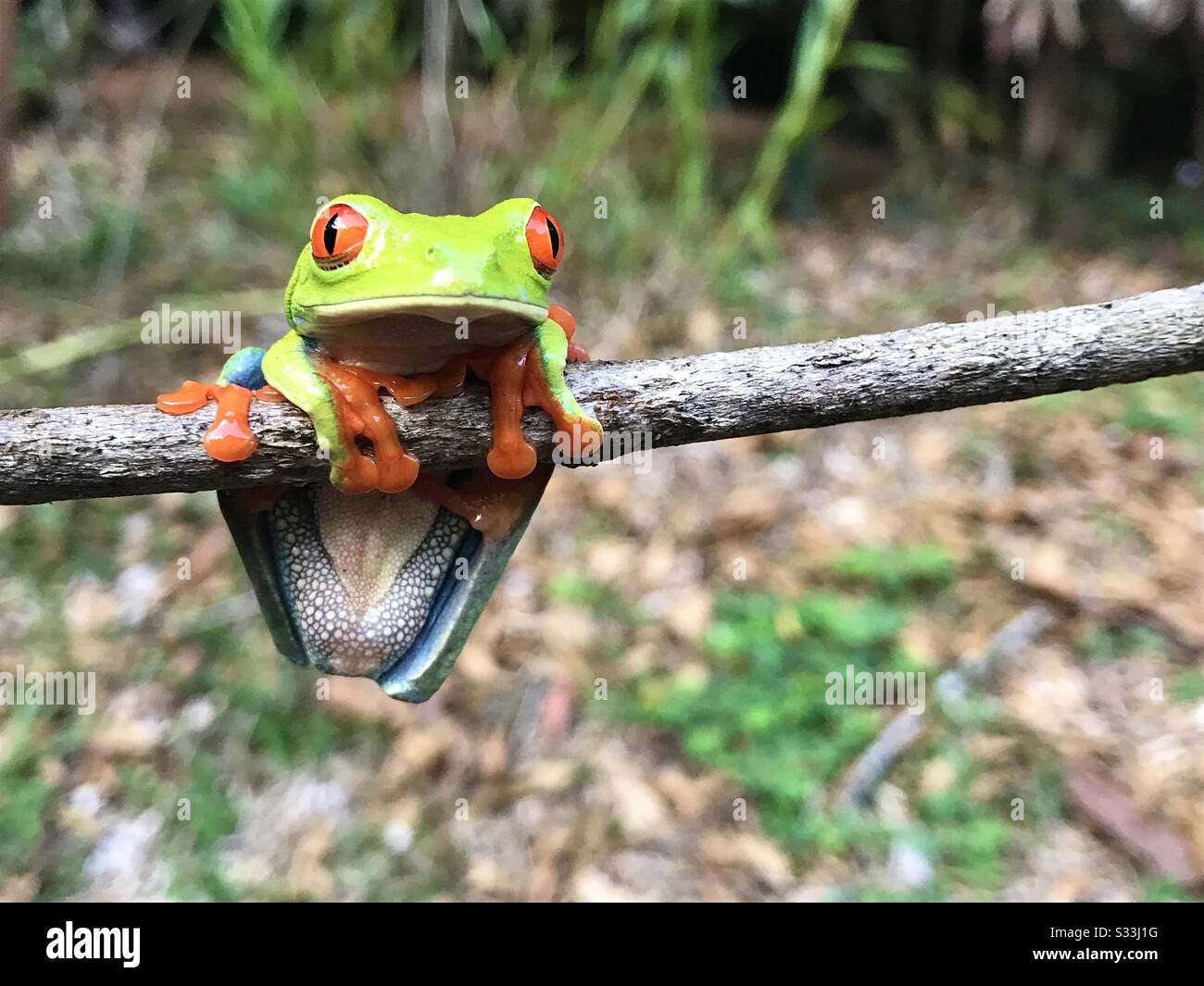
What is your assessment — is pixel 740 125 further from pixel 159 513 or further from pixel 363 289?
pixel 363 289

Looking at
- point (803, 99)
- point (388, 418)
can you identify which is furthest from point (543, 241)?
point (803, 99)

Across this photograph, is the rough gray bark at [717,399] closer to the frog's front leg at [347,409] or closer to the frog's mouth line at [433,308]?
the frog's front leg at [347,409]

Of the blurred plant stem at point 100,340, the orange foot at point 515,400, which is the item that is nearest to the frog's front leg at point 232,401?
the orange foot at point 515,400

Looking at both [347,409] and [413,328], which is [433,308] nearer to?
[413,328]

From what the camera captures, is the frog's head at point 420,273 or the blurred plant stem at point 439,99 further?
the blurred plant stem at point 439,99

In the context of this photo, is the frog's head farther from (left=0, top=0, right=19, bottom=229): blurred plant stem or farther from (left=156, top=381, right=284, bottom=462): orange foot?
(left=0, top=0, right=19, bottom=229): blurred plant stem

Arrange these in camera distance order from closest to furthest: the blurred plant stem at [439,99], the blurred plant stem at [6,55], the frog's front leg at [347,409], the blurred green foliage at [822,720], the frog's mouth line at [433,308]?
the frog's mouth line at [433,308], the frog's front leg at [347,409], the blurred plant stem at [6,55], the blurred green foliage at [822,720], the blurred plant stem at [439,99]

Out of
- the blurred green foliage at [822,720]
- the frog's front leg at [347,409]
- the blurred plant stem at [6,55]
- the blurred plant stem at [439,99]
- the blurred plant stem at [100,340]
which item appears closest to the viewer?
the frog's front leg at [347,409]

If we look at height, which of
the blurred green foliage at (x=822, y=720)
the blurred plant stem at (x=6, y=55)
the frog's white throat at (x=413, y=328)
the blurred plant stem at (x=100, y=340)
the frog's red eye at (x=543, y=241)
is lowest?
the blurred green foliage at (x=822, y=720)

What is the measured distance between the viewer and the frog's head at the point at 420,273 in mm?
767

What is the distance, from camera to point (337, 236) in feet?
2.69

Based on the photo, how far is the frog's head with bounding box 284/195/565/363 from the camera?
2.52 feet

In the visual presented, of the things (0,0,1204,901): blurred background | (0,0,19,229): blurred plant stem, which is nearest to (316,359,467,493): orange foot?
(0,0,1204,901): blurred background

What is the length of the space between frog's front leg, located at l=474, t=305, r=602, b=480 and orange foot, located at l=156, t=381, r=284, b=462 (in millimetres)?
237
